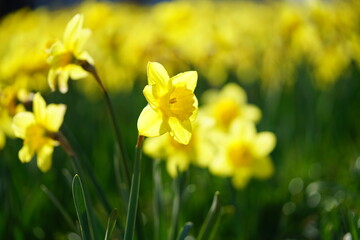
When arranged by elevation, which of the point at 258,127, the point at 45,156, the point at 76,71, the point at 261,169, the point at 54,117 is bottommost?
the point at 258,127

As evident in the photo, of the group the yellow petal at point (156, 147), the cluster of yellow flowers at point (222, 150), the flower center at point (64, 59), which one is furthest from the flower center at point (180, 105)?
the yellow petal at point (156, 147)

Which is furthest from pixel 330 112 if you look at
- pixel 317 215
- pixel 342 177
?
pixel 317 215

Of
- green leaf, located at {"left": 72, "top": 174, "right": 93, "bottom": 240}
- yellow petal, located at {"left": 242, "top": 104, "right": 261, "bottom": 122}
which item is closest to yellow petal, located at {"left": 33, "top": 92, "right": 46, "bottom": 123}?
green leaf, located at {"left": 72, "top": 174, "right": 93, "bottom": 240}

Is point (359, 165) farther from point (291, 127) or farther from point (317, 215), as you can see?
point (291, 127)

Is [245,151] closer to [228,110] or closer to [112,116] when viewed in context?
[228,110]

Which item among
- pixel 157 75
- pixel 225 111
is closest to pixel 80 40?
pixel 157 75

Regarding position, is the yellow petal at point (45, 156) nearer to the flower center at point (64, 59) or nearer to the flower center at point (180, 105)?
the flower center at point (64, 59)
